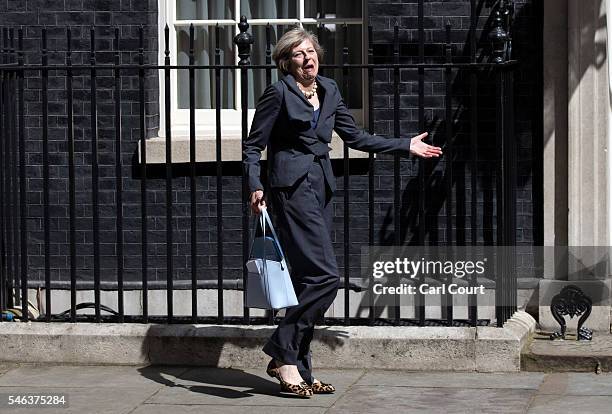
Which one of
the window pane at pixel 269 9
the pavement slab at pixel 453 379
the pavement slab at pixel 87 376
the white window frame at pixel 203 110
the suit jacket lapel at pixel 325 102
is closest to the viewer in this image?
the suit jacket lapel at pixel 325 102

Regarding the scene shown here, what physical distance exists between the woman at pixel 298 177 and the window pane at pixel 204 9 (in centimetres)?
258

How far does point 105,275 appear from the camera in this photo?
907cm

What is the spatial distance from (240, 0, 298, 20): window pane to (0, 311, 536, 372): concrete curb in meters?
2.53

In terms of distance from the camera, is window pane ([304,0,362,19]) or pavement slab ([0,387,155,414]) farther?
window pane ([304,0,362,19])

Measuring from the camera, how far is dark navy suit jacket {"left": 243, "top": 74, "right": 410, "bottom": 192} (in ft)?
21.8

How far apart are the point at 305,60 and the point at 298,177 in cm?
59

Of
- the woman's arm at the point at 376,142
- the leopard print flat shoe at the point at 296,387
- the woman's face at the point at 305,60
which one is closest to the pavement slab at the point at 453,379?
the leopard print flat shoe at the point at 296,387

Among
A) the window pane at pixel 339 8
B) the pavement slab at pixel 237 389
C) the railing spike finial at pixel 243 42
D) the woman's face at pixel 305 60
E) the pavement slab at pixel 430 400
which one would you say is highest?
the window pane at pixel 339 8

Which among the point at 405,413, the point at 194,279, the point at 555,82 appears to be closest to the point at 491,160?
the point at 555,82

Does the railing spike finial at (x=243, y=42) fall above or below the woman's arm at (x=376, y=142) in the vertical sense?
above

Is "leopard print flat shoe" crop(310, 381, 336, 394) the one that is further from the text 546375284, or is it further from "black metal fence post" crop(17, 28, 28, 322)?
"black metal fence post" crop(17, 28, 28, 322)

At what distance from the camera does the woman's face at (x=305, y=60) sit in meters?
6.64

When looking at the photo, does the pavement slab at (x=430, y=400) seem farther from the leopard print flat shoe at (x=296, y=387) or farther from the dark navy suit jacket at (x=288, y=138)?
the dark navy suit jacket at (x=288, y=138)

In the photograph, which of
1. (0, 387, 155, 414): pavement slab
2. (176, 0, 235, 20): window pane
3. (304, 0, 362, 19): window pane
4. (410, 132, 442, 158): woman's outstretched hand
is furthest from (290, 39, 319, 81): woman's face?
(176, 0, 235, 20): window pane
